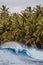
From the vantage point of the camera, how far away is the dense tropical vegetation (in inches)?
1755

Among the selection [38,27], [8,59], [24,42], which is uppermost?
[8,59]

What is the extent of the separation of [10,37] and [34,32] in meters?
6.82

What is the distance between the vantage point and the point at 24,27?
47.8 metres

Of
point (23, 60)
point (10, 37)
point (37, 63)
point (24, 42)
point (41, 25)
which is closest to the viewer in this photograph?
point (37, 63)

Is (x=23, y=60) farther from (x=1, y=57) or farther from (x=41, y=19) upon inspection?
(x=41, y=19)

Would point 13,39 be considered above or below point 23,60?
below

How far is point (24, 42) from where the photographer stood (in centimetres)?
4700

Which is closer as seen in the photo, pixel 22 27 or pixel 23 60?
pixel 23 60

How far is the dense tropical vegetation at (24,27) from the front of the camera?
146ft

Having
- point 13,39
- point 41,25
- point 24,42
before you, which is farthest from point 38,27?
point 13,39

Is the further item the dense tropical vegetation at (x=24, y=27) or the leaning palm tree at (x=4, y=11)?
the leaning palm tree at (x=4, y=11)

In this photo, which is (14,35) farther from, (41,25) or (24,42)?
(41,25)

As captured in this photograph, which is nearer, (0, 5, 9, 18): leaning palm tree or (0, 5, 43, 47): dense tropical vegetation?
(0, 5, 43, 47): dense tropical vegetation

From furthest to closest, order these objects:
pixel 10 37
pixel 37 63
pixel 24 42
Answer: pixel 10 37
pixel 24 42
pixel 37 63
